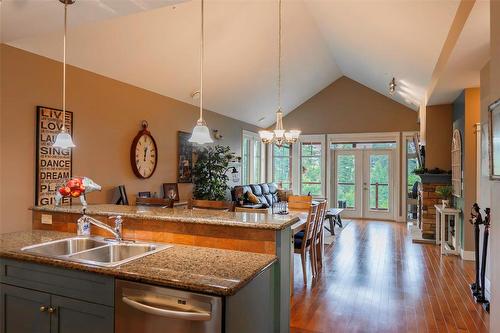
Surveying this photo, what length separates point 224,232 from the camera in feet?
6.98

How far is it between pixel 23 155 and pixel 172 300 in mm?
3037

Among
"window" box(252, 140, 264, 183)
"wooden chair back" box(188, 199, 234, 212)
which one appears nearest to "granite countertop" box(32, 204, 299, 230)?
"wooden chair back" box(188, 199, 234, 212)

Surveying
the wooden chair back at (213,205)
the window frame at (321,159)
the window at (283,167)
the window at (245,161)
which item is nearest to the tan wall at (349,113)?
the window frame at (321,159)

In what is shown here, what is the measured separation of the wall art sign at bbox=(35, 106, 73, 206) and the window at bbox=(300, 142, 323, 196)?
688cm

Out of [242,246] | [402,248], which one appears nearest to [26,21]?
[242,246]

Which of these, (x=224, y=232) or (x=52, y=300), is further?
(x=224, y=232)

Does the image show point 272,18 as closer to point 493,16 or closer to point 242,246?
point 493,16

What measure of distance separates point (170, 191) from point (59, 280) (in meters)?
3.98

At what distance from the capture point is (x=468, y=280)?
161 inches

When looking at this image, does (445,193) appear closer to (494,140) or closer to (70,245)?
(494,140)

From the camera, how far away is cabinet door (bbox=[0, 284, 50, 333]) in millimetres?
1843

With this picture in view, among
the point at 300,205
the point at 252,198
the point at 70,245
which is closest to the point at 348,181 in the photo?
the point at 252,198

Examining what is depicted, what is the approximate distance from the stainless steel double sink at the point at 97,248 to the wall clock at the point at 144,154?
9.07ft

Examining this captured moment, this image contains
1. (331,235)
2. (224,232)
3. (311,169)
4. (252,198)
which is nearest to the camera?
(224,232)
